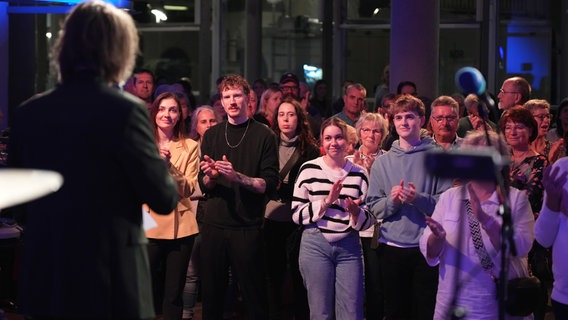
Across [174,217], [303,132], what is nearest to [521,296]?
[174,217]

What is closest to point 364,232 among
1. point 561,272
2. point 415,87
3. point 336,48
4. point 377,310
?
point 377,310

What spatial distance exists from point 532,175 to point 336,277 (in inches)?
59.5

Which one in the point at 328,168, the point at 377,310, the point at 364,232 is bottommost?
the point at 377,310

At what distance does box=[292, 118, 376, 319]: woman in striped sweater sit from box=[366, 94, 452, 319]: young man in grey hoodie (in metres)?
0.16

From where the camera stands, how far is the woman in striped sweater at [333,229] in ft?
25.0

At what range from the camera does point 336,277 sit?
7680 mm

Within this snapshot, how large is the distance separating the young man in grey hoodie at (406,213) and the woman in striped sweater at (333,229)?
0.16 meters

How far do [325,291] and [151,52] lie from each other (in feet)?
51.3

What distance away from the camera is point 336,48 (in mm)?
21266

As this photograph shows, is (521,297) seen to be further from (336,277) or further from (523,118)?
(523,118)

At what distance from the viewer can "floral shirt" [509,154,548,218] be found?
7.65 metres

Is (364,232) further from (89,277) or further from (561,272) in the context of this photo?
(89,277)

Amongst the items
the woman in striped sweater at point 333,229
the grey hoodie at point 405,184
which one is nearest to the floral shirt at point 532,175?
the grey hoodie at point 405,184

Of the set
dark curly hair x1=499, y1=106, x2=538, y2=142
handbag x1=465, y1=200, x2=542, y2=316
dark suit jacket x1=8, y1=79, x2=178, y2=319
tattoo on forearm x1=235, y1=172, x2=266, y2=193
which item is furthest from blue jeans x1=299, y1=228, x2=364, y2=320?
dark suit jacket x1=8, y1=79, x2=178, y2=319
